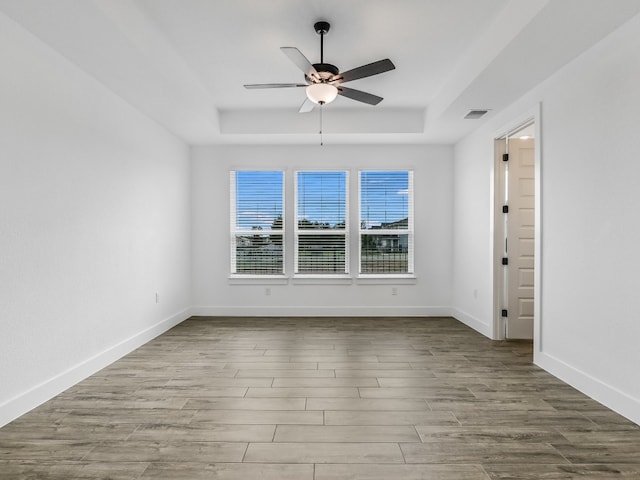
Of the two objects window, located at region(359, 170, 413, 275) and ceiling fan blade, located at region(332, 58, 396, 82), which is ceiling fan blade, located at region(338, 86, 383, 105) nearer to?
ceiling fan blade, located at region(332, 58, 396, 82)

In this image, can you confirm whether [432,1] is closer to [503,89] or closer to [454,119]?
[503,89]

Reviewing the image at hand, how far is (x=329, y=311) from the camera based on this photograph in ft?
19.7

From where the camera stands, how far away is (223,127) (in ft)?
17.4

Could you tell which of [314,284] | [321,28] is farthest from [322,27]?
[314,284]

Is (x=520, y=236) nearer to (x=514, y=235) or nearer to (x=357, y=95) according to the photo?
(x=514, y=235)

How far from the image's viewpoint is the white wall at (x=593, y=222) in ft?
8.50

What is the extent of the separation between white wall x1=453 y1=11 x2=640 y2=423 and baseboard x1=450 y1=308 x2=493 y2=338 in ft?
3.50

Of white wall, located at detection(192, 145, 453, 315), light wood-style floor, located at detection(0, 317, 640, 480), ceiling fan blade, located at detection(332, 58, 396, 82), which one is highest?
ceiling fan blade, located at detection(332, 58, 396, 82)

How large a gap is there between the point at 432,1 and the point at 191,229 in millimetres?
4490

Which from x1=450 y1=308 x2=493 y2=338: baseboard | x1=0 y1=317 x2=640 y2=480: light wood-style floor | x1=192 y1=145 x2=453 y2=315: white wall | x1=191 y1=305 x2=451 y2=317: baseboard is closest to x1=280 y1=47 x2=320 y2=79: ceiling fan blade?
x1=0 y1=317 x2=640 y2=480: light wood-style floor

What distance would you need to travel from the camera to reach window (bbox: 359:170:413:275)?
6082 mm

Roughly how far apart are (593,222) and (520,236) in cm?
169

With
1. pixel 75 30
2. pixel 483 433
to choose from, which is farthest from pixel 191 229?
pixel 483 433

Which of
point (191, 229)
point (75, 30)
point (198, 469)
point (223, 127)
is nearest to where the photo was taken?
point (198, 469)
